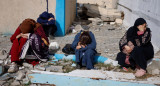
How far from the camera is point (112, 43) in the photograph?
236 inches

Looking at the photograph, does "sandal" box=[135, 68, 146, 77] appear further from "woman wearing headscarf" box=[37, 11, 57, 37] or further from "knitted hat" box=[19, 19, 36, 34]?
"woman wearing headscarf" box=[37, 11, 57, 37]

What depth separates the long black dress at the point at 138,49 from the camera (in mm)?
3727

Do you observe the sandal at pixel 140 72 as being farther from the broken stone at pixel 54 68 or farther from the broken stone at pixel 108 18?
the broken stone at pixel 108 18

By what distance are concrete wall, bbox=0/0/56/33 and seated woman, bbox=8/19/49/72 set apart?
2.35 meters

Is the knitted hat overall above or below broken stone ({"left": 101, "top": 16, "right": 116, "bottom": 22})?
above

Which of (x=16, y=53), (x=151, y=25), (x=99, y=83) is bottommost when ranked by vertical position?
(x=99, y=83)

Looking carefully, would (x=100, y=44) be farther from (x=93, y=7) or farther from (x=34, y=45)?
(x=93, y=7)

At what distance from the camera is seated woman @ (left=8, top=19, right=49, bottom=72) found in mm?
4234

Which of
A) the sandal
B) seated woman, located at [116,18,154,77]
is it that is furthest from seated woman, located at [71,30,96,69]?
the sandal

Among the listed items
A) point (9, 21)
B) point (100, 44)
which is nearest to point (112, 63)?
point (100, 44)

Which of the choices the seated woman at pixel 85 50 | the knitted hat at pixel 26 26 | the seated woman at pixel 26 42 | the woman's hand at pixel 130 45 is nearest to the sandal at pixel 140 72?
the woman's hand at pixel 130 45

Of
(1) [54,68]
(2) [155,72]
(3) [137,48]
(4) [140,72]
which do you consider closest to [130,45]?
(3) [137,48]

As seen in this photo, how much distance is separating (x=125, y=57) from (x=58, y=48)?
2.18 metres

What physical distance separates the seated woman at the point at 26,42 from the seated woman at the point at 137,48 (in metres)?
1.89
